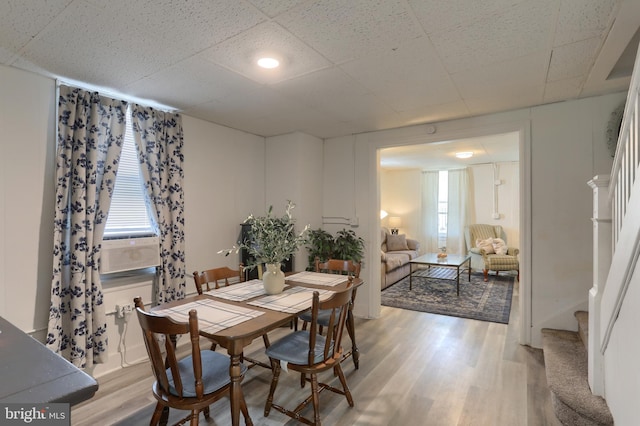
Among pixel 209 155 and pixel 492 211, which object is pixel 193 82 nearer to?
pixel 209 155

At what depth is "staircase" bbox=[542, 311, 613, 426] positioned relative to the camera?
1750 millimetres

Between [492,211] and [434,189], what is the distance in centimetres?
136

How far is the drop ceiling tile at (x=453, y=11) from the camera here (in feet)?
5.05

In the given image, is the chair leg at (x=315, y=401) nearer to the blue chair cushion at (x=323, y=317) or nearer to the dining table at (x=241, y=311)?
the dining table at (x=241, y=311)

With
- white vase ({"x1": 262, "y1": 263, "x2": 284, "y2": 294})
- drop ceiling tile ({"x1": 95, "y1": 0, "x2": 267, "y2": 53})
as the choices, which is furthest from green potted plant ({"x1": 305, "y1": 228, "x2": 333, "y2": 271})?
drop ceiling tile ({"x1": 95, "y1": 0, "x2": 267, "y2": 53})

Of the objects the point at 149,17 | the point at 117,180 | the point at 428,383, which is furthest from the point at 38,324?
the point at 428,383

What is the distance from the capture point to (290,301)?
83.0 inches

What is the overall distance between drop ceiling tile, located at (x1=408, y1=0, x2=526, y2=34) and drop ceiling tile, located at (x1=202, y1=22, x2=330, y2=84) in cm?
69

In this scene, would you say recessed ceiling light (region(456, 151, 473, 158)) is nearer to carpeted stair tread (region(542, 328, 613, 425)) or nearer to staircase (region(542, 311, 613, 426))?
staircase (region(542, 311, 613, 426))

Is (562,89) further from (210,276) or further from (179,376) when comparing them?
(179,376)

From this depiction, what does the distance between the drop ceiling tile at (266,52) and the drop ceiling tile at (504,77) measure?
1.12m

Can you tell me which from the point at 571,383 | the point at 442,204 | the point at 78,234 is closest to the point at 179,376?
the point at 78,234

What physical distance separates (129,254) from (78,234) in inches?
17.5

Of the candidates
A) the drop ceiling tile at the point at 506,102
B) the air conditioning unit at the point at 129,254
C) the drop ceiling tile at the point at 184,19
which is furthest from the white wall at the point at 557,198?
the air conditioning unit at the point at 129,254
